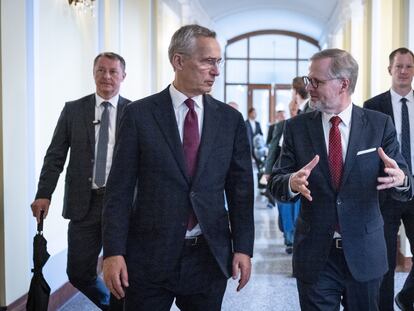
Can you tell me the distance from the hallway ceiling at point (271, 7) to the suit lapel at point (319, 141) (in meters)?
10.9

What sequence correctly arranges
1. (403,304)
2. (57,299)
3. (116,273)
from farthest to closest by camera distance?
(57,299), (403,304), (116,273)

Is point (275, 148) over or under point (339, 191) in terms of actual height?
over

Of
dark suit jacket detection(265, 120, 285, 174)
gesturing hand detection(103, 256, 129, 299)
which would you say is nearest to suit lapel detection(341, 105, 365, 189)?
gesturing hand detection(103, 256, 129, 299)

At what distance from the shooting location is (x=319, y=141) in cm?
240

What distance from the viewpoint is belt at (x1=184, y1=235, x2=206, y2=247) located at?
6.94ft

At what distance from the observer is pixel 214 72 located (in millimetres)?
2127

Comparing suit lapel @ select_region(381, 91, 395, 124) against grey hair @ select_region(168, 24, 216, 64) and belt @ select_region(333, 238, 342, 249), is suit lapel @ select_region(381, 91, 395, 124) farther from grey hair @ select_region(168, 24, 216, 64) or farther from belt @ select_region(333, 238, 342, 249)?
grey hair @ select_region(168, 24, 216, 64)

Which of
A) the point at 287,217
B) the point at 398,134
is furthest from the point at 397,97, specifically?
the point at 287,217

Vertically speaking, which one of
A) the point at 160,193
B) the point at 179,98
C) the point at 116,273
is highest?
the point at 179,98

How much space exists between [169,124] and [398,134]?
203 cm

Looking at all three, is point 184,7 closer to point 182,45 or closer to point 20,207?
point 20,207

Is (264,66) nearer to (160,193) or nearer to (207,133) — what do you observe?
(207,133)

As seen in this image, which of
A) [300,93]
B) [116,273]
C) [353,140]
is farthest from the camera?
[300,93]

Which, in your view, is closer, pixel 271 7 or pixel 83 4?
pixel 83 4
